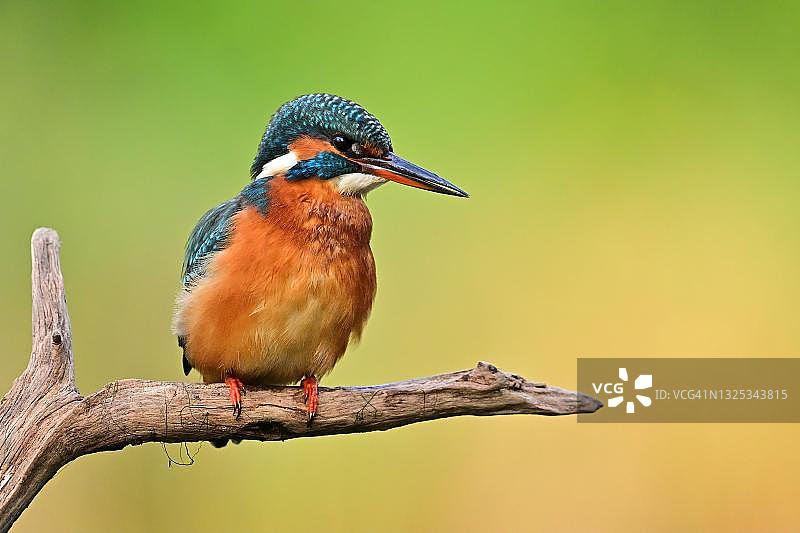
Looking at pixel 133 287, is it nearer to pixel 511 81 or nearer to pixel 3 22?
pixel 3 22

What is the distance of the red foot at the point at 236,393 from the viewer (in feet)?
5.65

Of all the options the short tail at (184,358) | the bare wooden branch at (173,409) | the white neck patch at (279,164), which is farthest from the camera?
the short tail at (184,358)

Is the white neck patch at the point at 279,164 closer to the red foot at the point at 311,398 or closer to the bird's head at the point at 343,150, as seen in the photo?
the bird's head at the point at 343,150

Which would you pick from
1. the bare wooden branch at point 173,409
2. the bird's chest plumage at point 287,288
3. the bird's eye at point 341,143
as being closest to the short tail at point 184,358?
the bird's chest plumage at point 287,288

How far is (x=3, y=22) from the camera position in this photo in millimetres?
3430

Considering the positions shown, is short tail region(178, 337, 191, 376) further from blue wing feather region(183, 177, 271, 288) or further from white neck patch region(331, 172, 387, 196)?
white neck patch region(331, 172, 387, 196)

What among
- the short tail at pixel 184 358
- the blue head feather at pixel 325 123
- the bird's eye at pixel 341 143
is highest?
the blue head feather at pixel 325 123

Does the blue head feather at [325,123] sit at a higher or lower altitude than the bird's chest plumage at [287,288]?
higher

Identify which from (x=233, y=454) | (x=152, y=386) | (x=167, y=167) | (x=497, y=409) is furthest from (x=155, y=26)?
(x=497, y=409)

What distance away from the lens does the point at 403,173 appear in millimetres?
1773

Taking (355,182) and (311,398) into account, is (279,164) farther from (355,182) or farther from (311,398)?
(311,398)

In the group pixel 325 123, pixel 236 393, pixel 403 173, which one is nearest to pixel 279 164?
pixel 325 123

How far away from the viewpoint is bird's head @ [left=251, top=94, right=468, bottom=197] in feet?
5.83

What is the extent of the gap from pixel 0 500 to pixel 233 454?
1.40m
